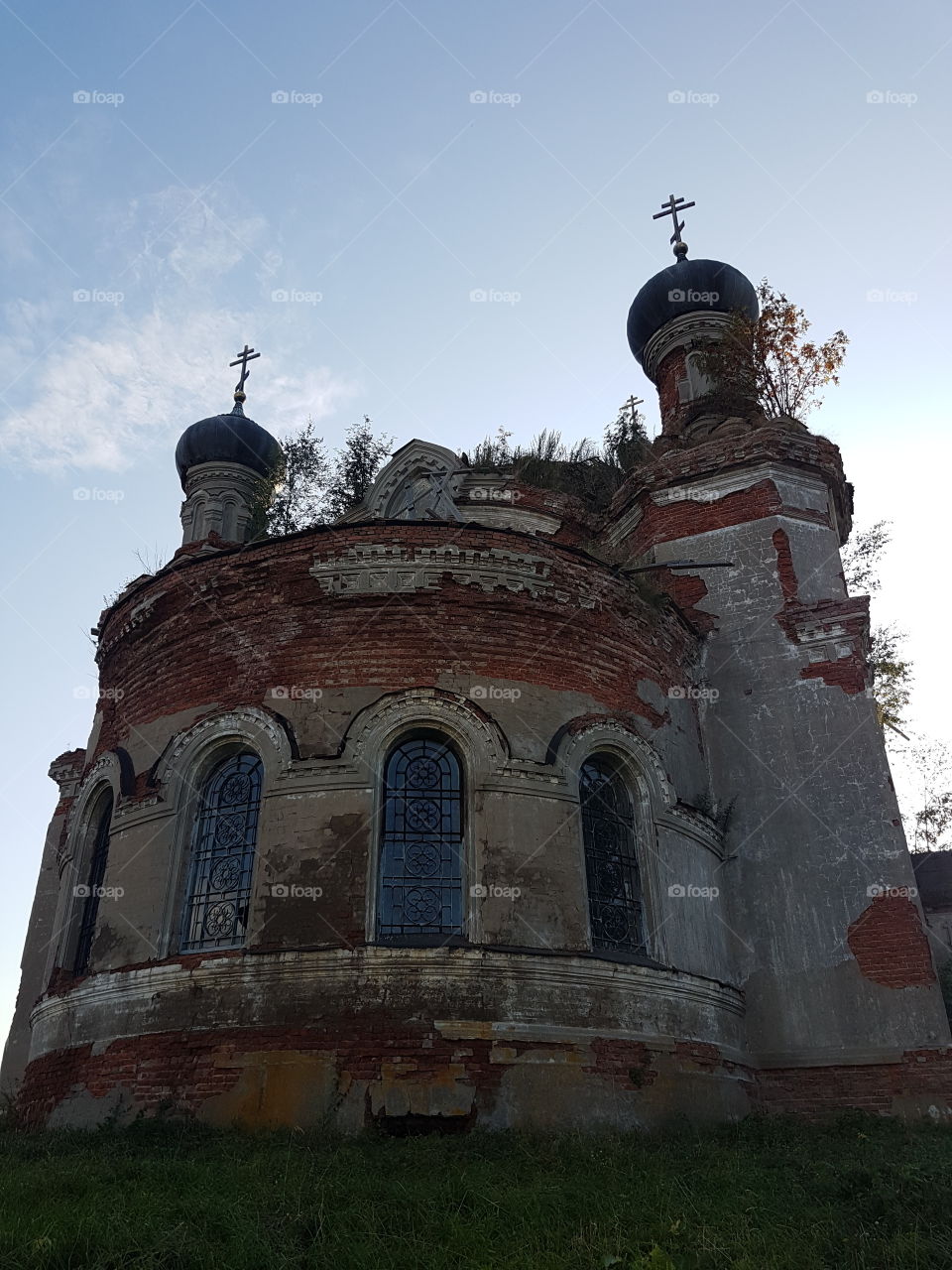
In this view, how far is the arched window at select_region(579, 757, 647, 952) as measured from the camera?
9891mm

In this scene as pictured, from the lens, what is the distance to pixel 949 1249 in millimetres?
4973

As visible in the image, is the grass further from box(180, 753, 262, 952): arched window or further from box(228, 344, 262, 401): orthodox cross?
box(228, 344, 262, 401): orthodox cross

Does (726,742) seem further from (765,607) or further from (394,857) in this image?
(394,857)

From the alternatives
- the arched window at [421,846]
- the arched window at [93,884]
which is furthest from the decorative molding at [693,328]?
the arched window at [93,884]

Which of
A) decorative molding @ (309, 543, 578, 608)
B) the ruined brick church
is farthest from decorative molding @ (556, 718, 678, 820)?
decorative molding @ (309, 543, 578, 608)

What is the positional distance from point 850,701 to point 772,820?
1.85 metres

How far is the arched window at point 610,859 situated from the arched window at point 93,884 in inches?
201

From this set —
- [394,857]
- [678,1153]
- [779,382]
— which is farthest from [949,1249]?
[779,382]

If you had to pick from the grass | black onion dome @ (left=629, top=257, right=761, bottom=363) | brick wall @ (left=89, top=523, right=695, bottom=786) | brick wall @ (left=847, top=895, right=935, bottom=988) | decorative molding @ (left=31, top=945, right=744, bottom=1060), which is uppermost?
black onion dome @ (left=629, top=257, right=761, bottom=363)

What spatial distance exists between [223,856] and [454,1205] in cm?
483

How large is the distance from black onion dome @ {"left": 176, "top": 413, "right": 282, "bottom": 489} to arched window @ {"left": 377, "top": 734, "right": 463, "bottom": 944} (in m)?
11.9

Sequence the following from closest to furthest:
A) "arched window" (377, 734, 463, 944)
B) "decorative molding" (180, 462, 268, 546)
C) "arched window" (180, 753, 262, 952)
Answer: "arched window" (377, 734, 463, 944) < "arched window" (180, 753, 262, 952) < "decorative molding" (180, 462, 268, 546)

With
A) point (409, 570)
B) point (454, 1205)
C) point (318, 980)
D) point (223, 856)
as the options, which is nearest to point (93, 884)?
point (223, 856)

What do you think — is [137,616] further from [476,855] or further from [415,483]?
[415,483]
